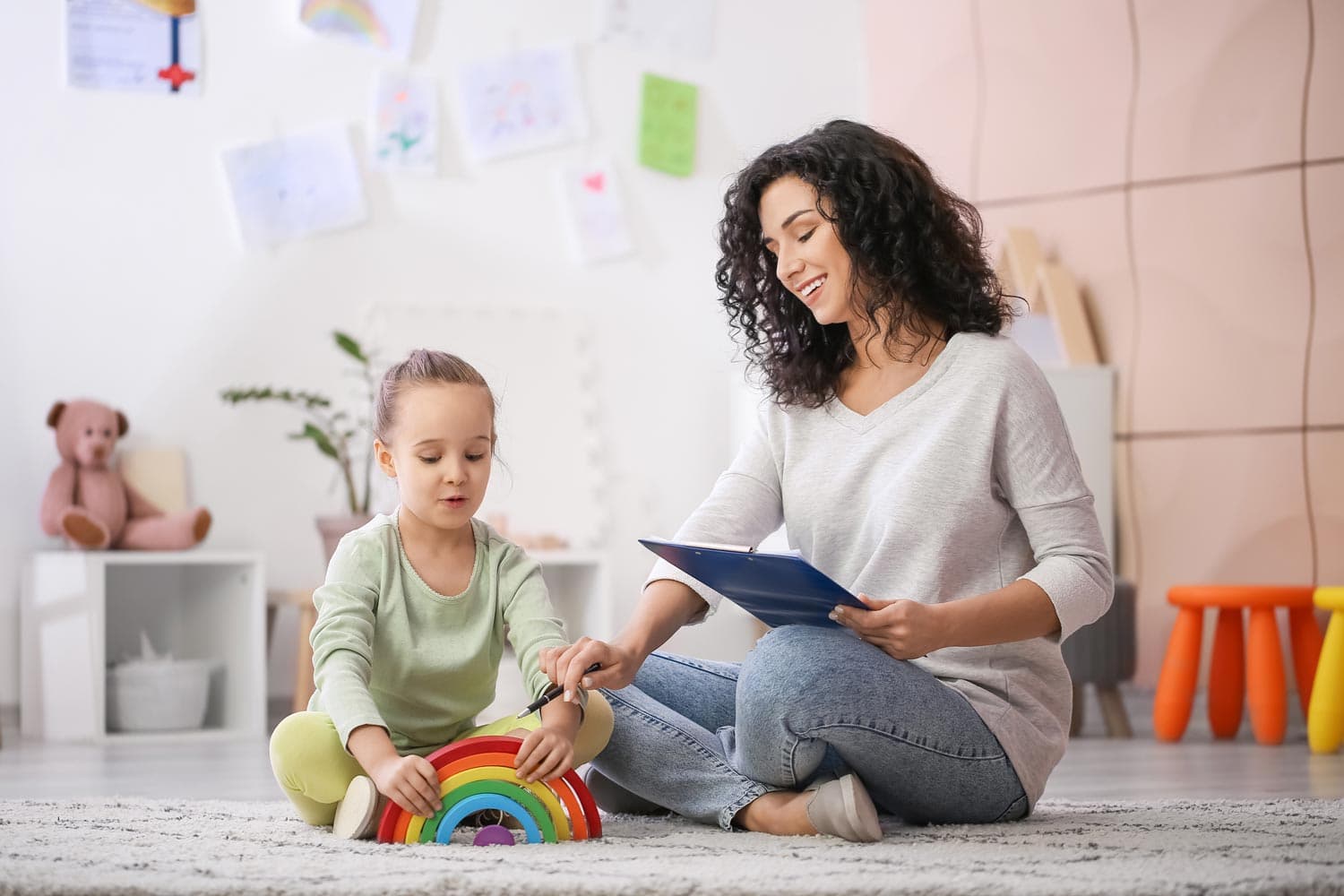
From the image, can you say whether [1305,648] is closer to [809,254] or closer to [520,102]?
[809,254]

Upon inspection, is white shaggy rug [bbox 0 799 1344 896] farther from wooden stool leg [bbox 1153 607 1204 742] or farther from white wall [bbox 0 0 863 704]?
white wall [bbox 0 0 863 704]

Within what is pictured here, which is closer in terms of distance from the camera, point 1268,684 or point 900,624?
point 900,624

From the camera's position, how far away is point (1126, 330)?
2.71m

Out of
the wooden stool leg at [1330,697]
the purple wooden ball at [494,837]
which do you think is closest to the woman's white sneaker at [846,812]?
the purple wooden ball at [494,837]

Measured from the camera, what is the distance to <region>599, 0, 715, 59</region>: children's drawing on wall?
9.92 ft

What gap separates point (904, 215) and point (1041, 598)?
14.7 inches

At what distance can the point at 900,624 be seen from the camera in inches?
45.0

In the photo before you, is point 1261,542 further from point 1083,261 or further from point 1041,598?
point 1041,598

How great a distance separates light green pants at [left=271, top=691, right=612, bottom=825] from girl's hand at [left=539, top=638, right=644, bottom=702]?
0.06 meters

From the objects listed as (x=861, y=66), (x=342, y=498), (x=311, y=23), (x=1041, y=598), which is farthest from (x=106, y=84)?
(x=1041, y=598)

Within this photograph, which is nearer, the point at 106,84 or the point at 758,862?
the point at 758,862

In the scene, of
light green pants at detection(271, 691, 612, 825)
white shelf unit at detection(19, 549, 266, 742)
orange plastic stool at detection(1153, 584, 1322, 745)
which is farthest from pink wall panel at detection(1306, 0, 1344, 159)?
white shelf unit at detection(19, 549, 266, 742)

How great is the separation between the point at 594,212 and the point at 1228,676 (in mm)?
1511

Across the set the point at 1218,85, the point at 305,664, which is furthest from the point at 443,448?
the point at 1218,85
